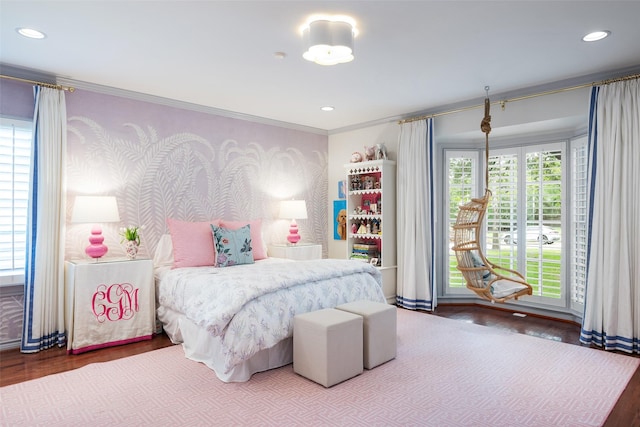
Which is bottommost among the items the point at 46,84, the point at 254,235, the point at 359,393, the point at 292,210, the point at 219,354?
the point at 359,393

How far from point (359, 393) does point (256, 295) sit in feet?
3.35

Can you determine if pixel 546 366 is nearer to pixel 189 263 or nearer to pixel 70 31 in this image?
pixel 189 263

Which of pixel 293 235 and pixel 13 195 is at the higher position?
pixel 13 195

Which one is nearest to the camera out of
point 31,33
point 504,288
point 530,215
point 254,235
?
point 31,33

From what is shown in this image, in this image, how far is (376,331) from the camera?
10.6 feet

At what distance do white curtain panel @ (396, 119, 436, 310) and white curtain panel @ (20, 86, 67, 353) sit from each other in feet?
13.0

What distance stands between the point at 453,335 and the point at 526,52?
109 inches

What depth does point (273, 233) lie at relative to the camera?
5832mm

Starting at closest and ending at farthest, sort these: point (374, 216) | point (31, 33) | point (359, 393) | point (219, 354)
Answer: point (359, 393), point (31, 33), point (219, 354), point (374, 216)

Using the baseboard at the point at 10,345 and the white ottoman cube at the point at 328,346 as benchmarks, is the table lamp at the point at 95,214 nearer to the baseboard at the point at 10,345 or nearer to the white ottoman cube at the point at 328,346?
the baseboard at the point at 10,345

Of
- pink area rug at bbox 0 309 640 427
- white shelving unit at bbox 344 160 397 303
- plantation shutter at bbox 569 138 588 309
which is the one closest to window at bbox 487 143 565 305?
plantation shutter at bbox 569 138 588 309

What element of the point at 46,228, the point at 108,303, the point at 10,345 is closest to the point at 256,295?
the point at 108,303

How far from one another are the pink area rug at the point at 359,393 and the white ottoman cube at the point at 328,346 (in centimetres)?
8

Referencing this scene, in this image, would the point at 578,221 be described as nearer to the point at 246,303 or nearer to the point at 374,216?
the point at 374,216
